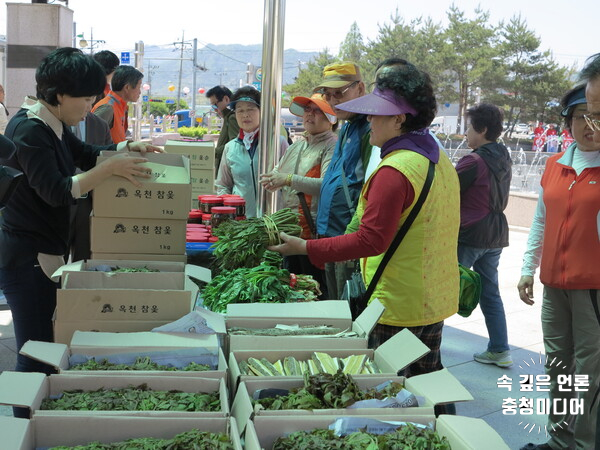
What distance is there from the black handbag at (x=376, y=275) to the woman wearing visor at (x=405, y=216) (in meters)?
0.02

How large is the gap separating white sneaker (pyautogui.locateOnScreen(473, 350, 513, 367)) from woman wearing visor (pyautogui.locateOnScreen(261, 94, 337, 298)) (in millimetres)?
1564

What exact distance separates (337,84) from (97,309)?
2.24 meters

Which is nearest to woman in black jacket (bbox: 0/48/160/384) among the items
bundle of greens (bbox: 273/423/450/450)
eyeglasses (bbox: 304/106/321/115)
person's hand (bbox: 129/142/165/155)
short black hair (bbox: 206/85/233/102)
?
person's hand (bbox: 129/142/165/155)

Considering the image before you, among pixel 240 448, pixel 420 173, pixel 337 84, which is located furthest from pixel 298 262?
pixel 240 448

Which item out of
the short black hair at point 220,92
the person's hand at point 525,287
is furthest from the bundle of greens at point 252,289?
the short black hair at point 220,92

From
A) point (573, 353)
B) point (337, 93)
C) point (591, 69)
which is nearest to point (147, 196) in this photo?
point (337, 93)

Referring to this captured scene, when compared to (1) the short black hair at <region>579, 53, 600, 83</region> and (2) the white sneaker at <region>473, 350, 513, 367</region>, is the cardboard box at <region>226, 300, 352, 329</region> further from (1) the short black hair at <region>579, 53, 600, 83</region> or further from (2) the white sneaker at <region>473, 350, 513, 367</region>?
(2) the white sneaker at <region>473, 350, 513, 367</region>

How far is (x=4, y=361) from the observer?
4344mm

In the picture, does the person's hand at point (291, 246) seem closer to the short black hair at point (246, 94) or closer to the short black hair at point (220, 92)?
the short black hair at point (246, 94)

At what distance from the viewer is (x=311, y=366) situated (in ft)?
6.38

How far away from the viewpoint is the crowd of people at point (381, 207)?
2381mm

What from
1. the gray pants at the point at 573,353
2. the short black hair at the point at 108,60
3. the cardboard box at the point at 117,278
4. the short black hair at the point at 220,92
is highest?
the short black hair at the point at 108,60

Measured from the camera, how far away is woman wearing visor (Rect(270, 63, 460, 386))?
232cm

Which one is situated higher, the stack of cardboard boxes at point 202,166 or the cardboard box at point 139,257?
the stack of cardboard boxes at point 202,166
